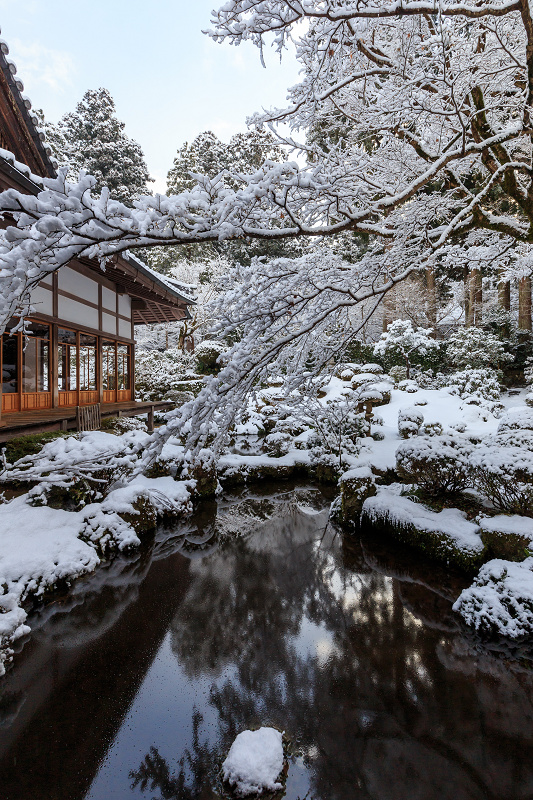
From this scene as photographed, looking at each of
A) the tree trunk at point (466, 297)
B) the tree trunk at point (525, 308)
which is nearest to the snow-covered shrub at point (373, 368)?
the tree trunk at point (466, 297)

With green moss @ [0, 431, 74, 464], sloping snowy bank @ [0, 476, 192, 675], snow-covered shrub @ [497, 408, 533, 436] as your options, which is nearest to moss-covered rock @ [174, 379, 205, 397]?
green moss @ [0, 431, 74, 464]

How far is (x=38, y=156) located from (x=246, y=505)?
27.8ft

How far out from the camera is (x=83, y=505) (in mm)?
6117

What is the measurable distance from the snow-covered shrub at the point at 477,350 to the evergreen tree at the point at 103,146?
2038 cm

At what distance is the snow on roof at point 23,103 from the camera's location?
6344 mm

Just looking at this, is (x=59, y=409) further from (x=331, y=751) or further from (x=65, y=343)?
(x=331, y=751)

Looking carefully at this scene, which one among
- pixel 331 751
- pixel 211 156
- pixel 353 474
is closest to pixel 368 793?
pixel 331 751

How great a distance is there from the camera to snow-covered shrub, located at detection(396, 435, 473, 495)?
5766mm

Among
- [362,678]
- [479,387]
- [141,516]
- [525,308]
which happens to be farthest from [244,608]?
[525,308]

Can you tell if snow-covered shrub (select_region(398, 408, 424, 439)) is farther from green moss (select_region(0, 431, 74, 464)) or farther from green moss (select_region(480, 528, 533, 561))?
green moss (select_region(0, 431, 74, 464))

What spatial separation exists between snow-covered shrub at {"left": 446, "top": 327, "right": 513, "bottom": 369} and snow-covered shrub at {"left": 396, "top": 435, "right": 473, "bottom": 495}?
1117 centimetres

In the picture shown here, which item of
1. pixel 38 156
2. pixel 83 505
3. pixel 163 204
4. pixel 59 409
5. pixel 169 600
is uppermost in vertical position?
pixel 38 156

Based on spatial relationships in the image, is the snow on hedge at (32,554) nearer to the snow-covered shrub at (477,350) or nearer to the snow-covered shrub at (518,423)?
the snow-covered shrub at (518,423)

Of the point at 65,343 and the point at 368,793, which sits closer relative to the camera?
the point at 368,793
